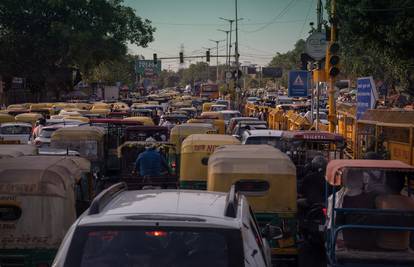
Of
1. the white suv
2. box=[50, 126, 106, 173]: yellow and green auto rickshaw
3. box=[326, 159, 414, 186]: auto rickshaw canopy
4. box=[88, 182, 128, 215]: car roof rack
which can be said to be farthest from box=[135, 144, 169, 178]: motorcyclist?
the white suv

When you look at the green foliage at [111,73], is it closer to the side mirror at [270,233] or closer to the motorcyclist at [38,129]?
the motorcyclist at [38,129]

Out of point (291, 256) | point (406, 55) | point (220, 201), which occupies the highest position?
point (406, 55)

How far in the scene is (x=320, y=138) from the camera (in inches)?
543

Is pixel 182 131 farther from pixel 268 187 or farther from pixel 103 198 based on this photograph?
pixel 103 198

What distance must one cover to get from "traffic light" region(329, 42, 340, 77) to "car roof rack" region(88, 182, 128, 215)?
1423 cm

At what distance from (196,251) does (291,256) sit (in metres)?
4.85

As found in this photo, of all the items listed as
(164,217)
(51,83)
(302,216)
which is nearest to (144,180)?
(302,216)

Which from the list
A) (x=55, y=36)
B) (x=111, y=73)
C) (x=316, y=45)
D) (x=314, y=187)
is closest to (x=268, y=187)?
(x=314, y=187)

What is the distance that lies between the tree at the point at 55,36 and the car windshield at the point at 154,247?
190 feet

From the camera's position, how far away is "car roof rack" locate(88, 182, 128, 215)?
4881 millimetres

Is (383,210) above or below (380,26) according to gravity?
below

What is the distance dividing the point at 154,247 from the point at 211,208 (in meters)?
0.69

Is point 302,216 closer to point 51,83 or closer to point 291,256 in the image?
point 291,256

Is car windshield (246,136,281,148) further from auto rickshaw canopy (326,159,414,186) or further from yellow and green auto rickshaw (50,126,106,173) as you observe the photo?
auto rickshaw canopy (326,159,414,186)
